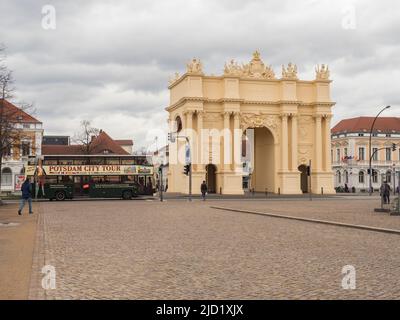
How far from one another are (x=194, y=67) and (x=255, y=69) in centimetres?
782

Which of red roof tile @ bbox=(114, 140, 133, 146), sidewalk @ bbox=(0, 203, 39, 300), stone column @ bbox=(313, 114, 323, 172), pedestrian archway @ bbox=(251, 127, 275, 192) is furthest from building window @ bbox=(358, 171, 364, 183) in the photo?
red roof tile @ bbox=(114, 140, 133, 146)

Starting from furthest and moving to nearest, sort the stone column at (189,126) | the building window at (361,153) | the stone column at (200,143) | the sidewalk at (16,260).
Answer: the building window at (361,153) → the stone column at (200,143) → the stone column at (189,126) → the sidewalk at (16,260)

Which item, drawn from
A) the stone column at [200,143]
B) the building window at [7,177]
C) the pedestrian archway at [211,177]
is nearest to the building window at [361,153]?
the pedestrian archway at [211,177]

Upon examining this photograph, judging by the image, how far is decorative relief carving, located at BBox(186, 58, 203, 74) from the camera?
62.4 m

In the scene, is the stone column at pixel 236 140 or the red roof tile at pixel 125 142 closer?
the stone column at pixel 236 140

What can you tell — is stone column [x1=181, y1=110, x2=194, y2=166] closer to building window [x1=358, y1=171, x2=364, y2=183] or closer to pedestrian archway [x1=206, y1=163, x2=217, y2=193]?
pedestrian archway [x1=206, y1=163, x2=217, y2=193]

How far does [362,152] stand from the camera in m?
103

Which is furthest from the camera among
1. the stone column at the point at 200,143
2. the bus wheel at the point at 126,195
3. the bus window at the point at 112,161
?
the stone column at the point at 200,143

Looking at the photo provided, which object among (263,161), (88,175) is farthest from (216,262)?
(263,161)

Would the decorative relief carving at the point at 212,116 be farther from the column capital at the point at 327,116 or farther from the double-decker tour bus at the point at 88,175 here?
the double-decker tour bus at the point at 88,175

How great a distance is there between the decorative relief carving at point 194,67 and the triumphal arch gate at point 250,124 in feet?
0.36

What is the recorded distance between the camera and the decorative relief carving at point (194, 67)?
205 feet

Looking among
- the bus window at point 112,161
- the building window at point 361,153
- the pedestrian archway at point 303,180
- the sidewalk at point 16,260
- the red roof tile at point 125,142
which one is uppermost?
the red roof tile at point 125,142

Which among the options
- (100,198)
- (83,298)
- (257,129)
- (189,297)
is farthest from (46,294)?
(257,129)
